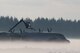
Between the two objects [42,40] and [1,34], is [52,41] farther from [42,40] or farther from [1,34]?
[1,34]

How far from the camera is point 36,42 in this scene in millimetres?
122625

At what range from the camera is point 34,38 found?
12469 cm

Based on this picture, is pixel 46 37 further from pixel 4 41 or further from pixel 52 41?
pixel 4 41

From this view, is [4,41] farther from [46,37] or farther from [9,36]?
[46,37]

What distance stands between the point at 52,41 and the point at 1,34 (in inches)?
541

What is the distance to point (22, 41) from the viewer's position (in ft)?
405

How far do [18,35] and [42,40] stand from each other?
6.82 m

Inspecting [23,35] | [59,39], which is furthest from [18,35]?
[59,39]

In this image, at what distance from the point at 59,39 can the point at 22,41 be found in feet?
32.5

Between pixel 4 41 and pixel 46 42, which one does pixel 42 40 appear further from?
pixel 4 41

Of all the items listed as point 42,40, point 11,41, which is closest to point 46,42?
point 42,40

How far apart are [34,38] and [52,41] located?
Answer: 5.05 meters

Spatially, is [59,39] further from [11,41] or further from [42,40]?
[11,41]

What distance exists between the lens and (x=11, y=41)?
121m
